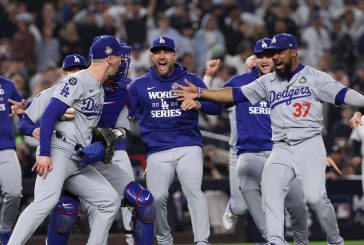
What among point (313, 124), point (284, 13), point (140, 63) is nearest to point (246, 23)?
point (284, 13)

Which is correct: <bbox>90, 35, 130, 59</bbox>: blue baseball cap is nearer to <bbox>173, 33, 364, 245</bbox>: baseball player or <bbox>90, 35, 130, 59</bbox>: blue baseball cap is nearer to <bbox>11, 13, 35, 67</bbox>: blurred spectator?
<bbox>173, 33, 364, 245</bbox>: baseball player

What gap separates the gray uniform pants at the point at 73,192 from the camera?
30.9ft

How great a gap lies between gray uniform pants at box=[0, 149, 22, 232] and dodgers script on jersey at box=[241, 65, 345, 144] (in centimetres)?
327

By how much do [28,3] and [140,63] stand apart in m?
3.36

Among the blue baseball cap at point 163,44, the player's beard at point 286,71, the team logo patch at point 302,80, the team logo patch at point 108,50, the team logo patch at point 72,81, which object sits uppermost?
the team logo patch at point 108,50

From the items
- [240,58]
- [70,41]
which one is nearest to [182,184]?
[240,58]

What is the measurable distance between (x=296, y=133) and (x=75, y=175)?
2234 millimetres

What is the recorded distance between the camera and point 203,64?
63.7ft

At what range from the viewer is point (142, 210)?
1001 cm

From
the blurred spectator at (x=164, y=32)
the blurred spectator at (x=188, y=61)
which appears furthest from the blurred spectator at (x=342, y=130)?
the blurred spectator at (x=164, y=32)

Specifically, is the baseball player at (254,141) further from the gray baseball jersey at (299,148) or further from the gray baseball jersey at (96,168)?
the gray baseball jersey at (96,168)

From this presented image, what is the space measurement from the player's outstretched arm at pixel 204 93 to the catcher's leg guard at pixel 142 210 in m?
1.23

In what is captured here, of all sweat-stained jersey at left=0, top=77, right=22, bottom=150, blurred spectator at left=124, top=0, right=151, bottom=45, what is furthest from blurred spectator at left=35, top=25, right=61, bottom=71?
sweat-stained jersey at left=0, top=77, right=22, bottom=150

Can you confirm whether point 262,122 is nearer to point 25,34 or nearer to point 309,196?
point 309,196
